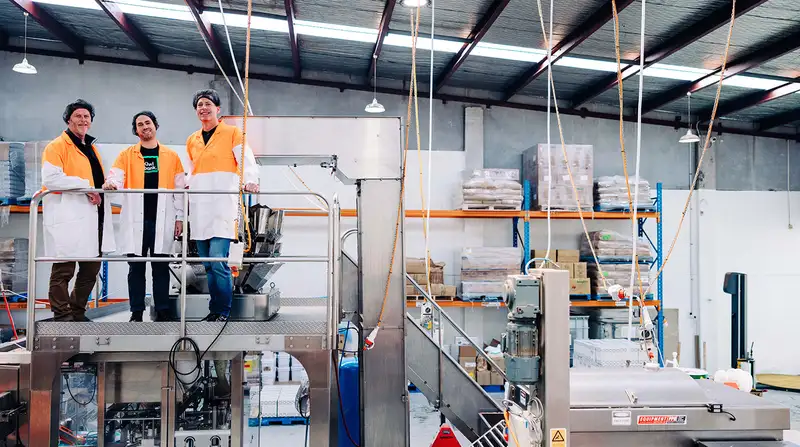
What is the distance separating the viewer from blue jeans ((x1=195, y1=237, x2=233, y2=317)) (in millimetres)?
3939

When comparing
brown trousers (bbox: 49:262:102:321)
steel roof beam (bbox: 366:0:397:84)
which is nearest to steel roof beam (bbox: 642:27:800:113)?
steel roof beam (bbox: 366:0:397:84)

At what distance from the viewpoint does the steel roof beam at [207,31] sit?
22.8 ft

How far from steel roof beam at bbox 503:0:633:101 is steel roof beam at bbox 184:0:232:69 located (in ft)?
16.3

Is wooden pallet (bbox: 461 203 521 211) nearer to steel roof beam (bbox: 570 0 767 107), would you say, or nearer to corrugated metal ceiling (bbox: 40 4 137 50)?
steel roof beam (bbox: 570 0 767 107)

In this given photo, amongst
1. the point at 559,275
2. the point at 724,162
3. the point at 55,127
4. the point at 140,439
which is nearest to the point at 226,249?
the point at 140,439

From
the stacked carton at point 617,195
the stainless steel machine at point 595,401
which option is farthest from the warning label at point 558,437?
the stacked carton at point 617,195

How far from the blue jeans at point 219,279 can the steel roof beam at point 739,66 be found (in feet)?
23.7

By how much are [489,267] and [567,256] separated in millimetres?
1441

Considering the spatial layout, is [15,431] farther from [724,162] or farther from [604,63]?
[724,162]

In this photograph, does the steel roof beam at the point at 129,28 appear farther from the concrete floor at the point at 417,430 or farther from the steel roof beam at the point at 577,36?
the steel roof beam at the point at 577,36

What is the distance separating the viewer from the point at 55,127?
928cm

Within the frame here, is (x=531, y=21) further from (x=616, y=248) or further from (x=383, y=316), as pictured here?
(x=383, y=316)

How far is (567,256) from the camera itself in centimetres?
920

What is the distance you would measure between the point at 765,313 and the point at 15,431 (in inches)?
479
